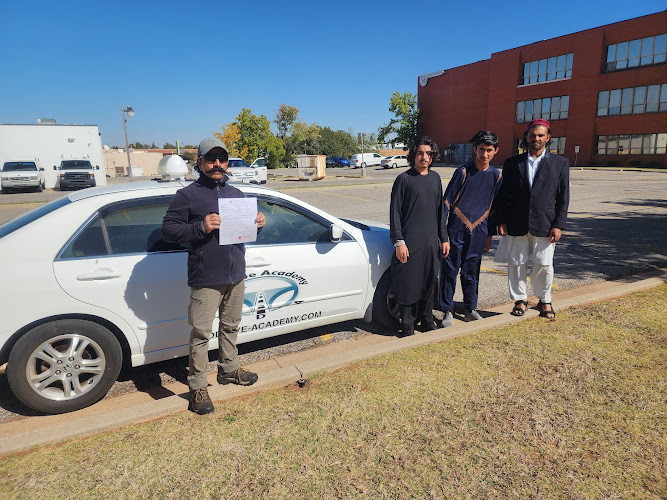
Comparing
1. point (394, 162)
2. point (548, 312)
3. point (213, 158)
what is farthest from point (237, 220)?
point (394, 162)

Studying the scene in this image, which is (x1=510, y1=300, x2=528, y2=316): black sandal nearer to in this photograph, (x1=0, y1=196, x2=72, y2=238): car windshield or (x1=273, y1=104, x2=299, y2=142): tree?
(x1=0, y1=196, x2=72, y2=238): car windshield

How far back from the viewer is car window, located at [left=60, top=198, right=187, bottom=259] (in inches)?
121

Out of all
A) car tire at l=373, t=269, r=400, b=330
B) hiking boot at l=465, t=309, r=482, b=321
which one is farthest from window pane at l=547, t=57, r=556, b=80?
car tire at l=373, t=269, r=400, b=330

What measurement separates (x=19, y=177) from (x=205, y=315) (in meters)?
26.8

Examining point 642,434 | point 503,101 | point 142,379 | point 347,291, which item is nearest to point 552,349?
point 642,434

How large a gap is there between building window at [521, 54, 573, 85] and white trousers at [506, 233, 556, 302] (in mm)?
45164

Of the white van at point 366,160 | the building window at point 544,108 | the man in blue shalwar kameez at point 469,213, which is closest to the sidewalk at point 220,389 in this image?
the man in blue shalwar kameez at point 469,213

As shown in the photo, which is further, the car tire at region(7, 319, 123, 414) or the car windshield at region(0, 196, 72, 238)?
the car windshield at region(0, 196, 72, 238)

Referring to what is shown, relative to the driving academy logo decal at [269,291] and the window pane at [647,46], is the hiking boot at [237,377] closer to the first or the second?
the driving academy logo decal at [269,291]

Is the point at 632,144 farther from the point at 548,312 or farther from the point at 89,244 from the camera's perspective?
the point at 89,244

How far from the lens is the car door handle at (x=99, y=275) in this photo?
2973mm

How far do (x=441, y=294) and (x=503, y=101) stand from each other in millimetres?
48589

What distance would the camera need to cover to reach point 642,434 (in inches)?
101

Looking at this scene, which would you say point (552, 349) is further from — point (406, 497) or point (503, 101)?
point (503, 101)
